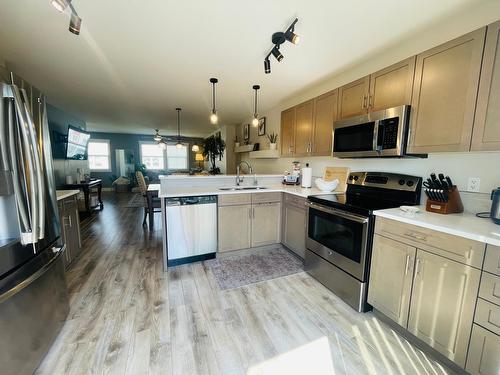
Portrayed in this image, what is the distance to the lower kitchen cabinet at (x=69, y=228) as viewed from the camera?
243 cm

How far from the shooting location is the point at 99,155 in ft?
28.9

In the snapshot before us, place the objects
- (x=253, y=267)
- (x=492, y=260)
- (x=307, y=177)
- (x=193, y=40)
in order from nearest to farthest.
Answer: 1. (x=492, y=260)
2. (x=193, y=40)
3. (x=253, y=267)
4. (x=307, y=177)

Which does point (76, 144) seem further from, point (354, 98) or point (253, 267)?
point (354, 98)

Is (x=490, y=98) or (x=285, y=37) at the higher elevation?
(x=285, y=37)

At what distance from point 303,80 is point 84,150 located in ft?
18.6

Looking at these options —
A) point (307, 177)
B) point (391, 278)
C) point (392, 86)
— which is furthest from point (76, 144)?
point (391, 278)

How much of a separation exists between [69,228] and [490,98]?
4.19m

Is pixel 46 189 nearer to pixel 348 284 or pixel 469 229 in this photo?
pixel 348 284

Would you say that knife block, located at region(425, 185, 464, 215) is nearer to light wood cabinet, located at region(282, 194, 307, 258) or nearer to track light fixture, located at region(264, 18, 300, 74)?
light wood cabinet, located at region(282, 194, 307, 258)

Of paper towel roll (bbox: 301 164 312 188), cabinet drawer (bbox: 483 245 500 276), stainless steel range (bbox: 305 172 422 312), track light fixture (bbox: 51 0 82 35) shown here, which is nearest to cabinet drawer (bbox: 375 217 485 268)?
cabinet drawer (bbox: 483 245 500 276)

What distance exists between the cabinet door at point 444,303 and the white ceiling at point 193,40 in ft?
6.16

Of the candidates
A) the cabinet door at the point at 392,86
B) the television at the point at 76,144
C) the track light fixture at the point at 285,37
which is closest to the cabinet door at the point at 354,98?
the cabinet door at the point at 392,86

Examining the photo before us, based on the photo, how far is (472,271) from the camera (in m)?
1.21

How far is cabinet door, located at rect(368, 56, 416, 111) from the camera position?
1.81m
